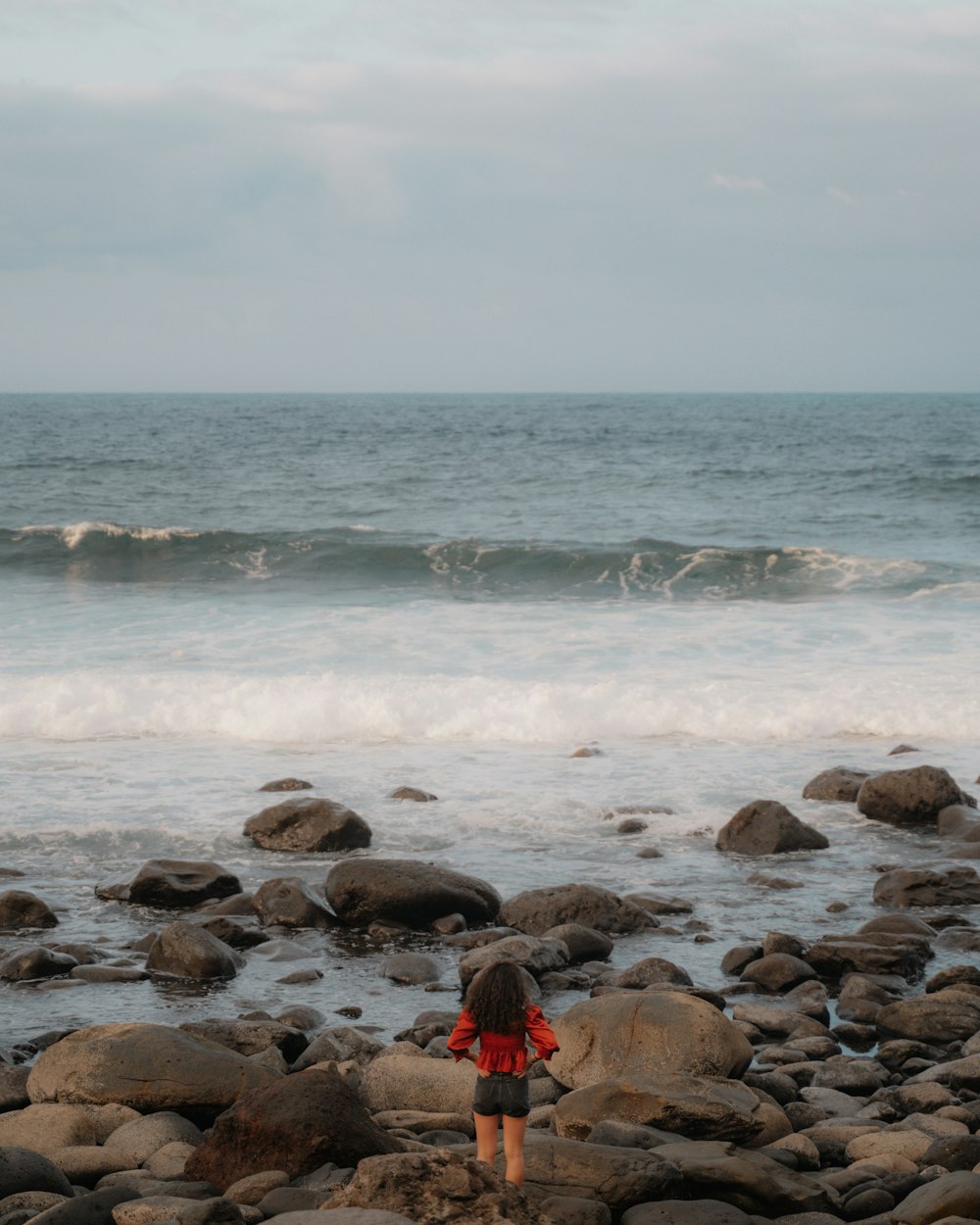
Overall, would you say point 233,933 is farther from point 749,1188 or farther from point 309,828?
point 749,1188

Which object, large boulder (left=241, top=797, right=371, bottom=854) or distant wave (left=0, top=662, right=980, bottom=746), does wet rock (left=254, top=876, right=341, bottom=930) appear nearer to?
large boulder (left=241, top=797, right=371, bottom=854)

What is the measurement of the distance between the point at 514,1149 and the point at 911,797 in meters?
8.04

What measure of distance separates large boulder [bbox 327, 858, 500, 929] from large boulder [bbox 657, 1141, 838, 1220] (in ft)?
14.3

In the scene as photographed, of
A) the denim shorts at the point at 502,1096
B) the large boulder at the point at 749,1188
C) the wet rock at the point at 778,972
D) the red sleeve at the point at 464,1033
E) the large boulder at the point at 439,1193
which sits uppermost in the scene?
the red sleeve at the point at 464,1033

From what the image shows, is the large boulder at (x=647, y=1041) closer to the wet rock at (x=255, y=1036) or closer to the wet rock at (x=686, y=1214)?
the wet rock at (x=255, y=1036)

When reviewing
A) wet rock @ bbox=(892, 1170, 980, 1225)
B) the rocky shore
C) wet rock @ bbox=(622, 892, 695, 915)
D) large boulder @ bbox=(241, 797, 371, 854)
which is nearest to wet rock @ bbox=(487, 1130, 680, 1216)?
the rocky shore

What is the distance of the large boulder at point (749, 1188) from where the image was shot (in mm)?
5766

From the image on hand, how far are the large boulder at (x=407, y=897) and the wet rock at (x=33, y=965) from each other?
81.6 inches

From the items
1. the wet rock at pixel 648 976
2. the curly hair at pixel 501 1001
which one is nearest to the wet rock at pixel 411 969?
the wet rock at pixel 648 976

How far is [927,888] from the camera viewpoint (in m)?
10.7

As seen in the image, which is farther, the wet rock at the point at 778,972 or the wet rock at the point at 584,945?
the wet rock at the point at 584,945

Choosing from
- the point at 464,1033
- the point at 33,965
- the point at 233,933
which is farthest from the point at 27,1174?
the point at 233,933

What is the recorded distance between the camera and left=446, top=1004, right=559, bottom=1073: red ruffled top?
576cm

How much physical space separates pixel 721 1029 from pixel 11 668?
13758 mm
